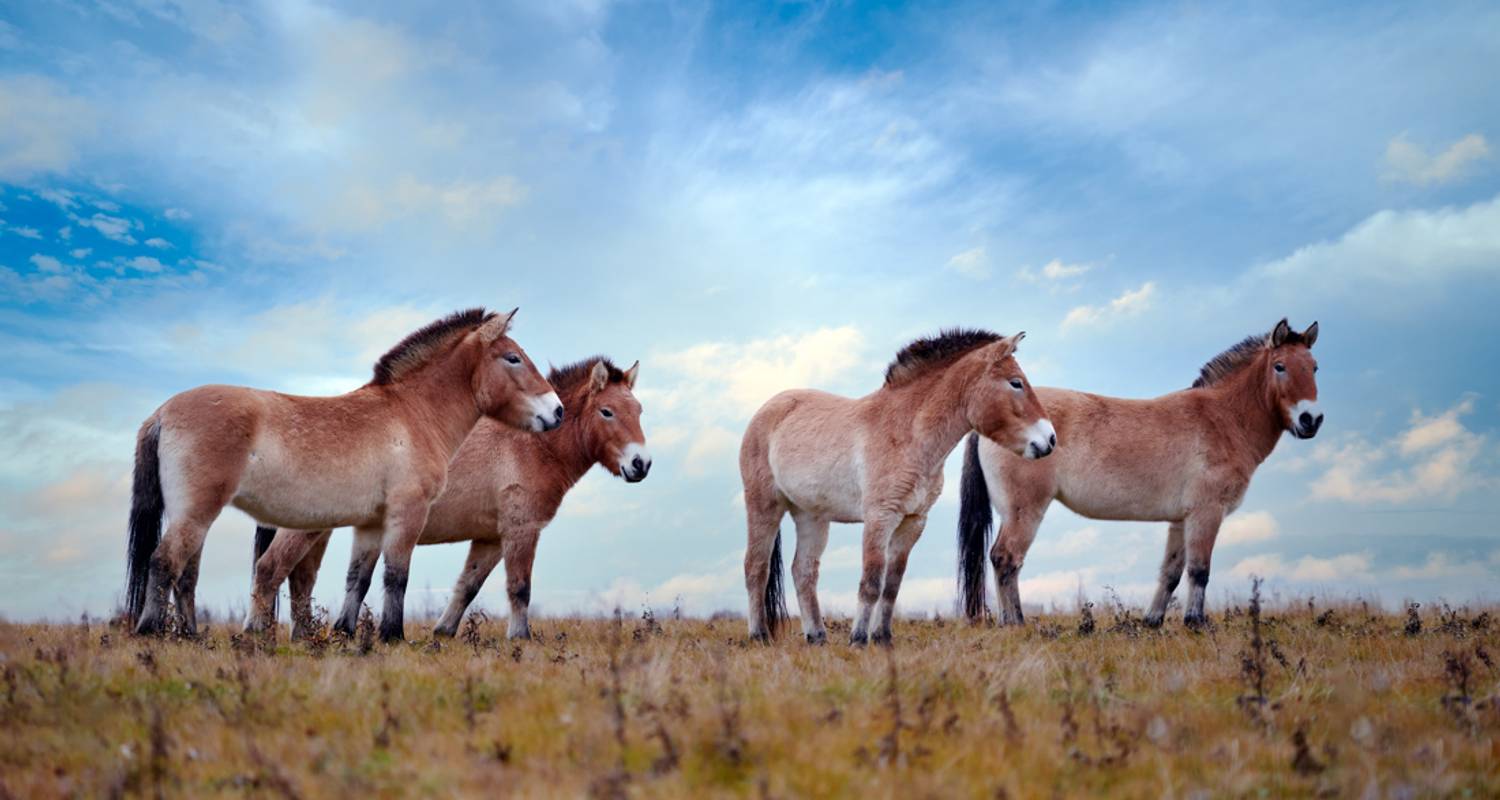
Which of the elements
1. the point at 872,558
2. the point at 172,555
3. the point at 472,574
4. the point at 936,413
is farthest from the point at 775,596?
the point at 172,555

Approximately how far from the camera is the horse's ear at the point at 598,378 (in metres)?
13.4

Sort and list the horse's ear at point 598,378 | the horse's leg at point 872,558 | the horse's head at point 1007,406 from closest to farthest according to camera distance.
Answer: the horse's leg at point 872,558 → the horse's head at point 1007,406 → the horse's ear at point 598,378

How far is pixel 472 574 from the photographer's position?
13789mm

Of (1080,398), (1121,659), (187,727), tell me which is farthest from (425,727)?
(1080,398)

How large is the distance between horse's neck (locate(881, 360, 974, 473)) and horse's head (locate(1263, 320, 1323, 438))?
6022 millimetres

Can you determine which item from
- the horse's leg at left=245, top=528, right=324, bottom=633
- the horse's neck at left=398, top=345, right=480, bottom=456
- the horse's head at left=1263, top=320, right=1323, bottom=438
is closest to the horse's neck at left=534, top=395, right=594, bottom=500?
the horse's neck at left=398, top=345, right=480, bottom=456

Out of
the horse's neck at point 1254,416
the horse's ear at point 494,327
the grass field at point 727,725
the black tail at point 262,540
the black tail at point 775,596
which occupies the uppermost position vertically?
the horse's ear at point 494,327

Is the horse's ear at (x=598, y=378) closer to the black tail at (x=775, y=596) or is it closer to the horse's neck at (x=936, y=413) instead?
the black tail at (x=775, y=596)

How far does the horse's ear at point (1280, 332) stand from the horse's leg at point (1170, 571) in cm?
295

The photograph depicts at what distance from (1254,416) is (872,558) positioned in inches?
285

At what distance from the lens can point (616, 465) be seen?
13.4m

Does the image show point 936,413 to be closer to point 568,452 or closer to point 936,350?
point 936,350

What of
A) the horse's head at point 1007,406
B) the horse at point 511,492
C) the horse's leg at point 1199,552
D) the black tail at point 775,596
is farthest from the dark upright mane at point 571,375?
the horse's leg at point 1199,552

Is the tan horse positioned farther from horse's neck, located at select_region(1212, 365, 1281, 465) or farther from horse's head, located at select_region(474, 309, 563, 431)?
horse's neck, located at select_region(1212, 365, 1281, 465)
